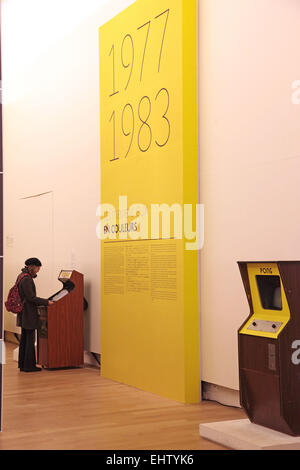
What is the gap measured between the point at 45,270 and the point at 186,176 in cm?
445

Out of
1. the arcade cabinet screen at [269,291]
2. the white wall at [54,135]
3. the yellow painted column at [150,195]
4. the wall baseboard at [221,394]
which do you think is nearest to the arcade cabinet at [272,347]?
the arcade cabinet screen at [269,291]

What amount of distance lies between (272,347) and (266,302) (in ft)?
1.23

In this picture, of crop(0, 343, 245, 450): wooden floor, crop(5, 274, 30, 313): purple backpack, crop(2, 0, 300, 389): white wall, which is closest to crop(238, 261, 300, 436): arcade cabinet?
crop(0, 343, 245, 450): wooden floor

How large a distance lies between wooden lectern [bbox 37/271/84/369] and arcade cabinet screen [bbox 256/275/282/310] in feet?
12.9

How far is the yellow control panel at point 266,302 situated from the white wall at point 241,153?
50 centimetres

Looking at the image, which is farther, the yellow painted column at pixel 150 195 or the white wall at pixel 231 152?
the yellow painted column at pixel 150 195

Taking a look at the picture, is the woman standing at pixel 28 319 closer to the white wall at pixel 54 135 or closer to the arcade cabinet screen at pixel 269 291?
the white wall at pixel 54 135

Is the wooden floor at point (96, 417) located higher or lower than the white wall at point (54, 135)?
lower

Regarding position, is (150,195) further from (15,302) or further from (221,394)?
(15,302)

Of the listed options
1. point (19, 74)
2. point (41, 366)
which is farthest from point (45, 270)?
point (19, 74)

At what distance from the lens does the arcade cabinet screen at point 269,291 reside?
4613 millimetres

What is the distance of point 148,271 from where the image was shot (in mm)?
6609

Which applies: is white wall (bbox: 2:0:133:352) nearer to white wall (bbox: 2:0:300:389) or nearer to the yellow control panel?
white wall (bbox: 2:0:300:389)

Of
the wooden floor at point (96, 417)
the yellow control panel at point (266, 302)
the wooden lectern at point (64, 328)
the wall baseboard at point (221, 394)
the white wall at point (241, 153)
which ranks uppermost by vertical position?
the white wall at point (241, 153)
